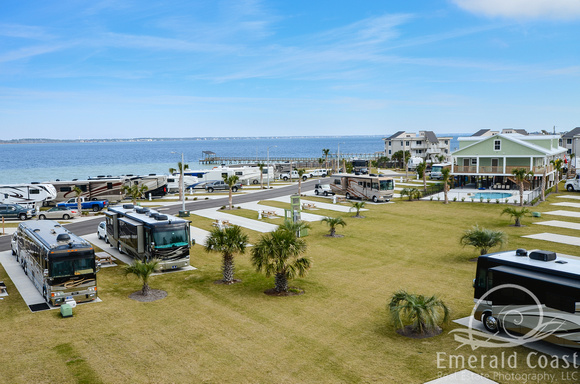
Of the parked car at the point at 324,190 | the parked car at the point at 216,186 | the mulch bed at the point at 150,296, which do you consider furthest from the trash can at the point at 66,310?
the parked car at the point at 216,186

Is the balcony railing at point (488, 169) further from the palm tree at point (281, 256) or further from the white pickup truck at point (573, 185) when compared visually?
the palm tree at point (281, 256)

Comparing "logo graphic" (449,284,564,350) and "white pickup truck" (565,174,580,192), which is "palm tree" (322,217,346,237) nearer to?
"logo graphic" (449,284,564,350)

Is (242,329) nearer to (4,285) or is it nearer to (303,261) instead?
(303,261)

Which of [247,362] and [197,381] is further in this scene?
[247,362]

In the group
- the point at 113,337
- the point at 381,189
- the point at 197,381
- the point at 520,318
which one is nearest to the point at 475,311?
the point at 520,318

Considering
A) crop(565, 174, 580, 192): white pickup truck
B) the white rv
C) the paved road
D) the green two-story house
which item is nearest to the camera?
the paved road

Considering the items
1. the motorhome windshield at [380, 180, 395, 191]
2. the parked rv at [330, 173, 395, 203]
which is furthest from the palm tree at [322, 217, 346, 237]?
the motorhome windshield at [380, 180, 395, 191]
